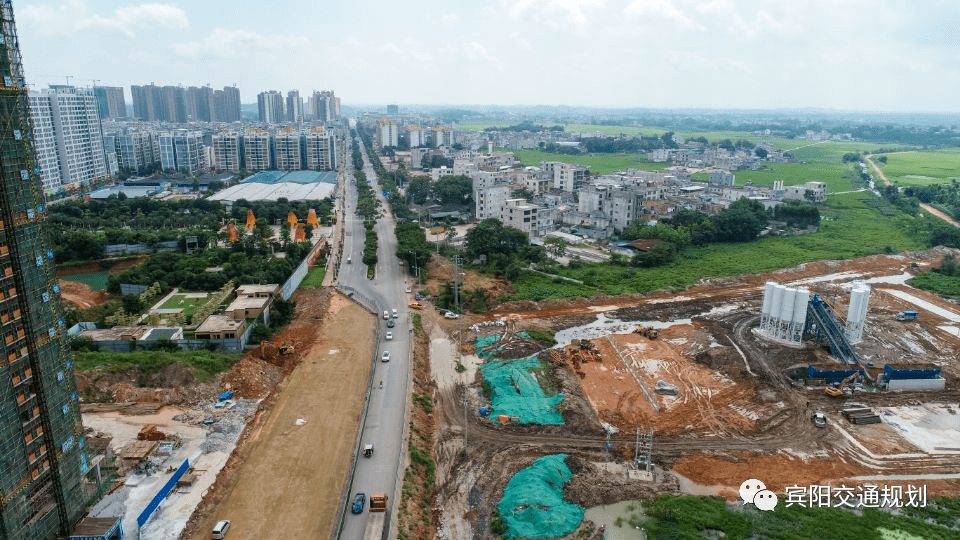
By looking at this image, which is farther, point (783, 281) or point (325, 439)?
point (783, 281)

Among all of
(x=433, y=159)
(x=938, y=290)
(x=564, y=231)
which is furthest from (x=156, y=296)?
(x=433, y=159)

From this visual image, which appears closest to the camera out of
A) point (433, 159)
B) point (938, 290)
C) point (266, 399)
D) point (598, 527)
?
point (598, 527)

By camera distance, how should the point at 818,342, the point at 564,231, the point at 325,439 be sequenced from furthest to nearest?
the point at 564,231
the point at 818,342
the point at 325,439

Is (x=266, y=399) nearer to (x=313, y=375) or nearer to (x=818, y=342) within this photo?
(x=313, y=375)

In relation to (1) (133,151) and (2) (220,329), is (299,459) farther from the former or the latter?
(1) (133,151)

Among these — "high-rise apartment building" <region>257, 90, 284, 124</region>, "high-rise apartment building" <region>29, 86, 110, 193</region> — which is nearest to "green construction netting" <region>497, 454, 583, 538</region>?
"high-rise apartment building" <region>29, 86, 110, 193</region>

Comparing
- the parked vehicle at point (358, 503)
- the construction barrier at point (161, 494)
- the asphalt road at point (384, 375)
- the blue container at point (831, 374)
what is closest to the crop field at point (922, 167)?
the blue container at point (831, 374)
